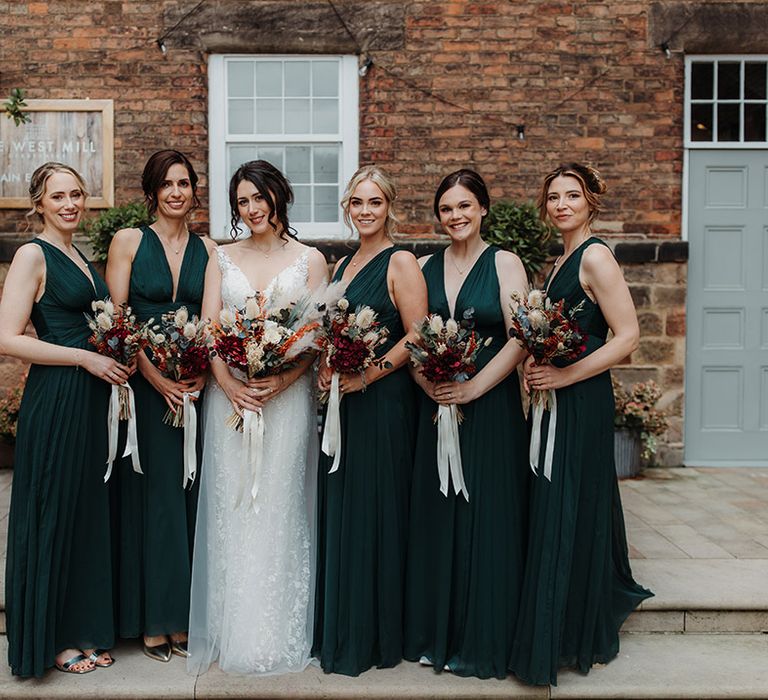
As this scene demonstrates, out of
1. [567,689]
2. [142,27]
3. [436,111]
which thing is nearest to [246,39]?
[142,27]

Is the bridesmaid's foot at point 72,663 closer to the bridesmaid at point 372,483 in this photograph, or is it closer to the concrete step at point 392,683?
the concrete step at point 392,683

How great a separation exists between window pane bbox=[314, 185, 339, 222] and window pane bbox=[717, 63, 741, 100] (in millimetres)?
3580

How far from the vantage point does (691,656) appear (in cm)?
386

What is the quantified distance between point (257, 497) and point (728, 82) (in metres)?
6.06

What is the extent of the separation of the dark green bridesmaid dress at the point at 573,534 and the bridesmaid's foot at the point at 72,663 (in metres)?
1.84

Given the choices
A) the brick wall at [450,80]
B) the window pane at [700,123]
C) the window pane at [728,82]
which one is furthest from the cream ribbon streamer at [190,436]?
the window pane at [728,82]

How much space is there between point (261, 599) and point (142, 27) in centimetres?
546

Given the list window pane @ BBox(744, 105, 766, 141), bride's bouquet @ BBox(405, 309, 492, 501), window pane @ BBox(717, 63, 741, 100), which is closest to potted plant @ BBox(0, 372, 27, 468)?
bride's bouquet @ BBox(405, 309, 492, 501)

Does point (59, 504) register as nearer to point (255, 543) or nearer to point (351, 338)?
point (255, 543)

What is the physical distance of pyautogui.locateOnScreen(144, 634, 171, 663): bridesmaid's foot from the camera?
366 cm

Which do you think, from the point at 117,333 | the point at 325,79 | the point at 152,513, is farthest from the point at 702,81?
the point at 152,513

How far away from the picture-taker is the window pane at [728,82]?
7.30 metres

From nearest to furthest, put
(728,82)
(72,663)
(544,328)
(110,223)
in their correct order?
(544,328), (72,663), (110,223), (728,82)

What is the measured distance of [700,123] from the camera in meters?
7.33
